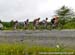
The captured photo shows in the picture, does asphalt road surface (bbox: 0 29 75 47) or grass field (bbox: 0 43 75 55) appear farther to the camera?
asphalt road surface (bbox: 0 29 75 47)

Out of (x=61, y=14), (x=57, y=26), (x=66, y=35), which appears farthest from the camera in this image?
(x=61, y=14)

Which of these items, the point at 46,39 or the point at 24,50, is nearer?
the point at 24,50

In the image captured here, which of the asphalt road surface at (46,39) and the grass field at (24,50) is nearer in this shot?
the grass field at (24,50)

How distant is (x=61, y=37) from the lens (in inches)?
636

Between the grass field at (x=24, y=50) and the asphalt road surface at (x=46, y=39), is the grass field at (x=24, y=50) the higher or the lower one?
the lower one

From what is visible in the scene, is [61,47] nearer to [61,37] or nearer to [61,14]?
[61,37]

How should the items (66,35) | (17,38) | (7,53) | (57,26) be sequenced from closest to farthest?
1. (7,53)
2. (66,35)
3. (17,38)
4. (57,26)

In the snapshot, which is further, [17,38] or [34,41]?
[17,38]

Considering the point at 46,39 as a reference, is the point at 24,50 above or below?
below

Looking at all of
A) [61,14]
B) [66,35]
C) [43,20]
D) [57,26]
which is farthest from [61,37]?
[61,14]

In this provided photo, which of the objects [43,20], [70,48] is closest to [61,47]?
[70,48]

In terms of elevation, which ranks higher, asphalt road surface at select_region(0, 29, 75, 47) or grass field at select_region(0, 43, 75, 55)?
asphalt road surface at select_region(0, 29, 75, 47)

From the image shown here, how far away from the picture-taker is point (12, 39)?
60.8 feet

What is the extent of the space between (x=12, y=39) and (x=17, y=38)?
354mm
